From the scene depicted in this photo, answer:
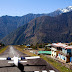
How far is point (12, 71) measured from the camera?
632 inches

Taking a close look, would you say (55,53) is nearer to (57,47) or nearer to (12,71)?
(57,47)

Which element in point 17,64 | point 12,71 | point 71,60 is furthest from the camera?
point 71,60

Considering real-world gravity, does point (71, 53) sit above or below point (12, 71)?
below

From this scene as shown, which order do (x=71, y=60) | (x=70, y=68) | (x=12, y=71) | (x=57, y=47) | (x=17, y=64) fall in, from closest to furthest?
(x=17, y=64), (x=12, y=71), (x=70, y=68), (x=71, y=60), (x=57, y=47)

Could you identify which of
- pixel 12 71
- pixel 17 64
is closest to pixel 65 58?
pixel 12 71

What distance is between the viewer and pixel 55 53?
2586 inches

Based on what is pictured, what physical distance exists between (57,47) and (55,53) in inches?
159

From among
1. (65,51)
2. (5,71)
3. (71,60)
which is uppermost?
(5,71)

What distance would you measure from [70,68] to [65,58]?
1955 cm

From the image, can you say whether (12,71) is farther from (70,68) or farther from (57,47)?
(57,47)

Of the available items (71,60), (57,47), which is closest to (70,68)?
(71,60)

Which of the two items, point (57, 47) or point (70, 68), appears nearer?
point (70, 68)

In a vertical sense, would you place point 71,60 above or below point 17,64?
below

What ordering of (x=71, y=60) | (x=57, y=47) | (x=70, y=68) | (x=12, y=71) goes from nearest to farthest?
(x=12, y=71), (x=70, y=68), (x=71, y=60), (x=57, y=47)
